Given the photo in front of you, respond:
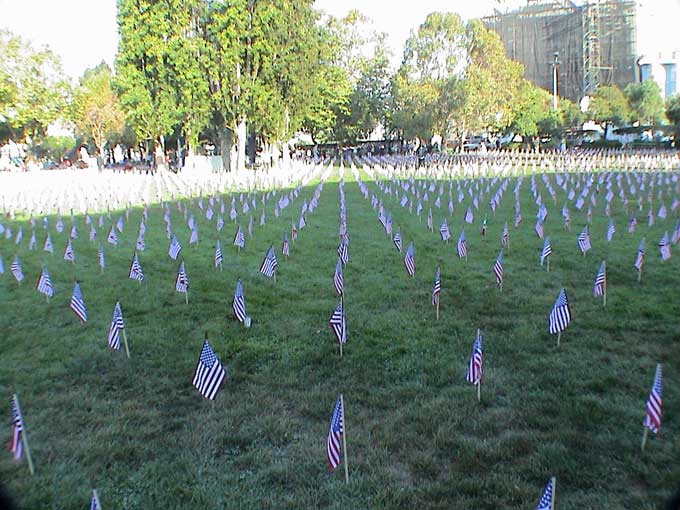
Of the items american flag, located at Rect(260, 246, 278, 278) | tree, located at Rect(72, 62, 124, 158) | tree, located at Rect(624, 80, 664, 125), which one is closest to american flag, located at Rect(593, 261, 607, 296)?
american flag, located at Rect(260, 246, 278, 278)

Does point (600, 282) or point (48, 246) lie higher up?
point (48, 246)

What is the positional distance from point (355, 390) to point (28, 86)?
42.5 metres

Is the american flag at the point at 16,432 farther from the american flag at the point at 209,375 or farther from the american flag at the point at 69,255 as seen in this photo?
A: the american flag at the point at 69,255

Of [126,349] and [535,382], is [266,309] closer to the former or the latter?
[126,349]

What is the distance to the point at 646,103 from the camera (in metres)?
64.2

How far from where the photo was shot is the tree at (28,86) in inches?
1526

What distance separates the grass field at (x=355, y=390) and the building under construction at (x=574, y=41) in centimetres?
7353

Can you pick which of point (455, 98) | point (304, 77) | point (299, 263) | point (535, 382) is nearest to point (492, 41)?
point (455, 98)

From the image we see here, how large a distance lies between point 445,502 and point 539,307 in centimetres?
485

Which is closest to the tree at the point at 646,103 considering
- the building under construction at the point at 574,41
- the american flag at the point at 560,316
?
the building under construction at the point at 574,41

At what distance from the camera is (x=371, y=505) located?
4.06 m

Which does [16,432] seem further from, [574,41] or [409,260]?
[574,41]

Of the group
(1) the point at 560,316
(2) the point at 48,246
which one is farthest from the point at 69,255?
(1) the point at 560,316

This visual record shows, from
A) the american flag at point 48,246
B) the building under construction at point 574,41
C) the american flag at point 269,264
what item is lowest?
the american flag at point 269,264
